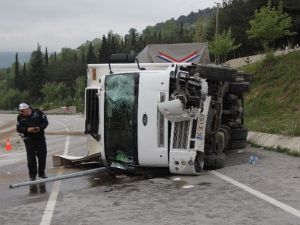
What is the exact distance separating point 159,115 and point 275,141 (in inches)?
223

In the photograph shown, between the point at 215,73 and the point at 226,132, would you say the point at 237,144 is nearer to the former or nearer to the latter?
the point at 226,132

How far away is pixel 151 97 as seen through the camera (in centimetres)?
998

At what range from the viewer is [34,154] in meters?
10.7

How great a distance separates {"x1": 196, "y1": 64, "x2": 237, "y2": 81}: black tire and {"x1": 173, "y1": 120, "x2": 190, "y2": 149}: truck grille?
1022 millimetres

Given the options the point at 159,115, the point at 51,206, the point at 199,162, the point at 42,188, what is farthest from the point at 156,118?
the point at 51,206

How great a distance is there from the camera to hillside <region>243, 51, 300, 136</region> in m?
17.2

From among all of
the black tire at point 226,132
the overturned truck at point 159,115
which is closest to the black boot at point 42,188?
the overturned truck at point 159,115

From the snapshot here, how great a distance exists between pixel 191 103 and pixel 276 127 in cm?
723

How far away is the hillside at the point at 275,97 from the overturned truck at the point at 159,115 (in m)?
4.57

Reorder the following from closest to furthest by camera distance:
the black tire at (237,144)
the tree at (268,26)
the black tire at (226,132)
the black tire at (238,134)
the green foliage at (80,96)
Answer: the black tire at (226,132), the black tire at (238,134), the black tire at (237,144), the tree at (268,26), the green foliage at (80,96)

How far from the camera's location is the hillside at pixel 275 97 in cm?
1716

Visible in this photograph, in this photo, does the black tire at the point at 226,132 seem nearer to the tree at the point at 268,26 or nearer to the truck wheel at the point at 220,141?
the truck wheel at the point at 220,141

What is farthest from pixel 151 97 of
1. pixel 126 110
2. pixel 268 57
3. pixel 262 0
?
pixel 262 0

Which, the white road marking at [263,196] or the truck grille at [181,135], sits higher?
the truck grille at [181,135]
